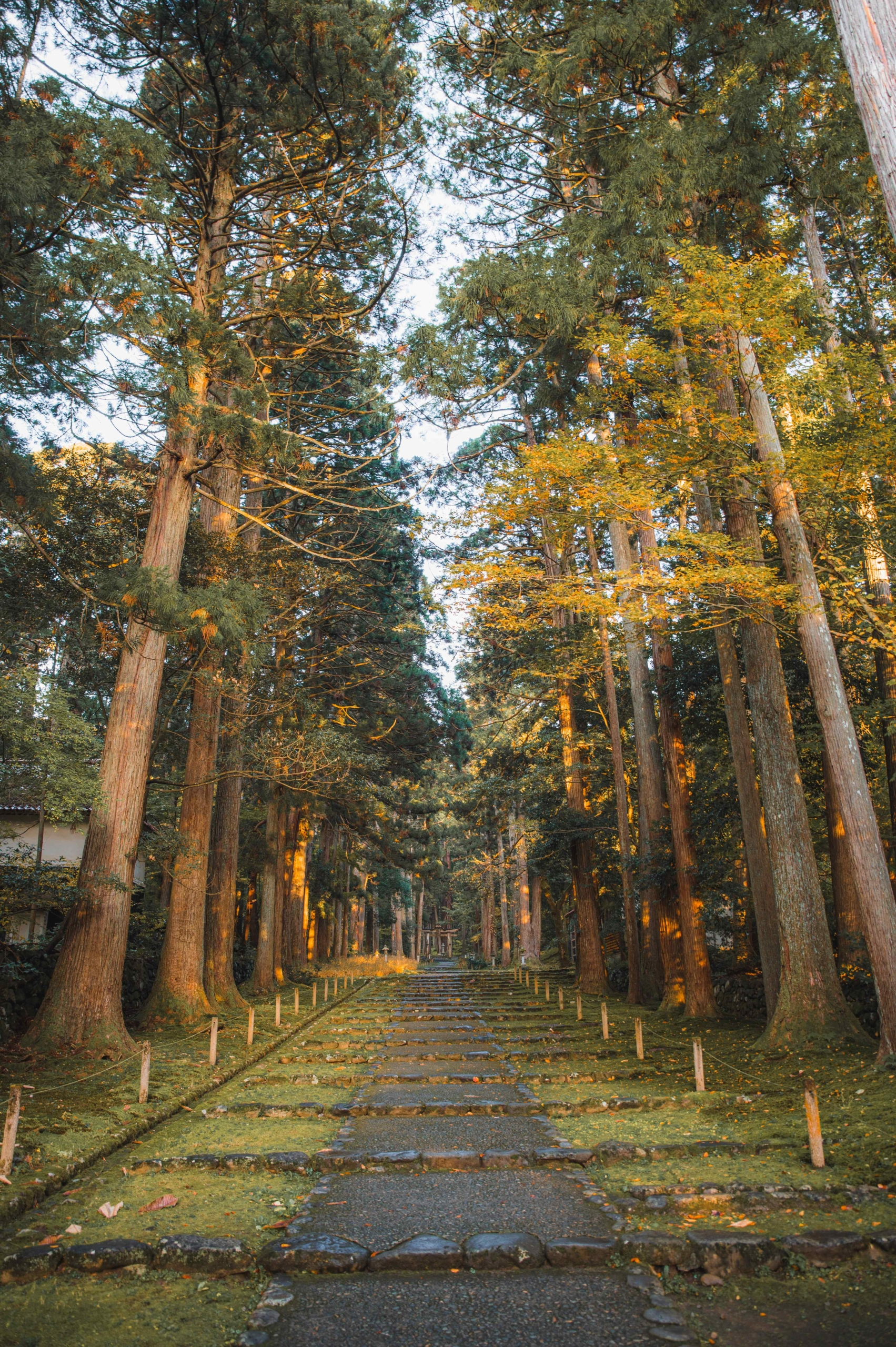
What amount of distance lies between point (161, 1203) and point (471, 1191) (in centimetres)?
189

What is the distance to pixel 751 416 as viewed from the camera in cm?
978

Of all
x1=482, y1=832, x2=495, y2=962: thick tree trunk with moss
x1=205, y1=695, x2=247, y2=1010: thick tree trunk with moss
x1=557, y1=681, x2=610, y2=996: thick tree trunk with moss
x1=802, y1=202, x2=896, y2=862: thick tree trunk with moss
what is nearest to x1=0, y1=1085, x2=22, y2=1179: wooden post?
x1=205, y1=695, x2=247, y2=1010: thick tree trunk with moss

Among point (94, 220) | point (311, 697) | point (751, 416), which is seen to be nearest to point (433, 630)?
point (311, 697)

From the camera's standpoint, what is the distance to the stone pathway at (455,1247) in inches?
130

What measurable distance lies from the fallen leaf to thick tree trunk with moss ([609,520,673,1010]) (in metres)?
10.9

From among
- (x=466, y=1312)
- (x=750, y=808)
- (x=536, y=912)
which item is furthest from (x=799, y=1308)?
(x=536, y=912)

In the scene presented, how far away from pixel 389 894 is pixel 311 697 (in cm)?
2488

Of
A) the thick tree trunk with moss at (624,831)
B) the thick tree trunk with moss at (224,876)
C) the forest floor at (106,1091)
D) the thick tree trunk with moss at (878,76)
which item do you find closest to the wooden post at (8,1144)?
the forest floor at (106,1091)

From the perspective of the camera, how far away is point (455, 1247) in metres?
3.97

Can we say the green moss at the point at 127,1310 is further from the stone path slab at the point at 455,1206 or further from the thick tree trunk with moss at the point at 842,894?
the thick tree trunk with moss at the point at 842,894

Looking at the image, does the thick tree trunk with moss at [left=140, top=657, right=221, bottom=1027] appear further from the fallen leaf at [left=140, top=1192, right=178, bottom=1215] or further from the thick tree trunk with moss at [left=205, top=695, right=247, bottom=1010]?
the fallen leaf at [left=140, top=1192, right=178, bottom=1215]

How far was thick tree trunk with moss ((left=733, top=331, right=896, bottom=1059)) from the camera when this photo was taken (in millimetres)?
7609

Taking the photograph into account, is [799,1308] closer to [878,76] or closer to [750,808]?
[878,76]

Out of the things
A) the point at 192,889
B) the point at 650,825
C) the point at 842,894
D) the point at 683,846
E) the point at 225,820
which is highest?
the point at 225,820
